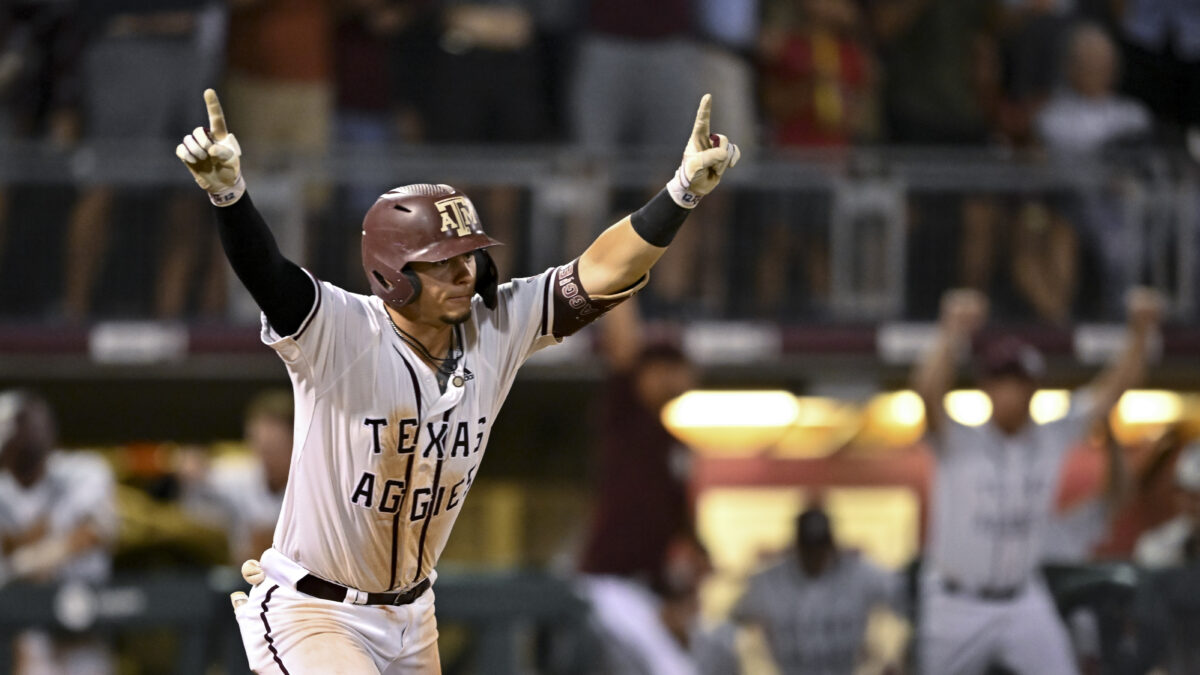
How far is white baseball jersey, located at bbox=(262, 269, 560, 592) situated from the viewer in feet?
15.3

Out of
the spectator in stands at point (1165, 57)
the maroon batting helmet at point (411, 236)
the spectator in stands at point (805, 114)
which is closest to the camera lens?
the maroon batting helmet at point (411, 236)

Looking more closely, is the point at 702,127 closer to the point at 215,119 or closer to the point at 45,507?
the point at 215,119

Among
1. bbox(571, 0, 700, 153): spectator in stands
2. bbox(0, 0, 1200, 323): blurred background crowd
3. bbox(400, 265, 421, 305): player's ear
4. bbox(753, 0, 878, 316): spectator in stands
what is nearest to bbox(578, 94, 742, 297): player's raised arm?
bbox(400, 265, 421, 305): player's ear

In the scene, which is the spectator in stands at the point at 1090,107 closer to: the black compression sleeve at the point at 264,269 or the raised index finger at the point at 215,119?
the black compression sleeve at the point at 264,269

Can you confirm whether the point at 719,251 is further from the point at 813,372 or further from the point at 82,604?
the point at 82,604

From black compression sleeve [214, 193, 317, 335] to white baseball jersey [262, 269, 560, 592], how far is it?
89mm


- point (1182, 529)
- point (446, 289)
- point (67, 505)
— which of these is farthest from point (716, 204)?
point (446, 289)

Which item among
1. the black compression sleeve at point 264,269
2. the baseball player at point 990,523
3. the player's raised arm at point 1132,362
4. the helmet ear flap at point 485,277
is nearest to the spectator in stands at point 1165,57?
the player's raised arm at point 1132,362

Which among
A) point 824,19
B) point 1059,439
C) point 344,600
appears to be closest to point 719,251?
point 824,19

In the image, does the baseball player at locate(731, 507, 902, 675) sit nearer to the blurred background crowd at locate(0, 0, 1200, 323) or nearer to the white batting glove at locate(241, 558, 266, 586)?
the blurred background crowd at locate(0, 0, 1200, 323)

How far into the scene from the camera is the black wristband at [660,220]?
4770 mm

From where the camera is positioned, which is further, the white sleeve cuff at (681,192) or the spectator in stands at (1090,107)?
the spectator in stands at (1090,107)

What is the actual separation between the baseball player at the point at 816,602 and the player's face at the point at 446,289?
150 inches

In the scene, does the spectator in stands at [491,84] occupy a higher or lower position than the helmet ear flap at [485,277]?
higher
